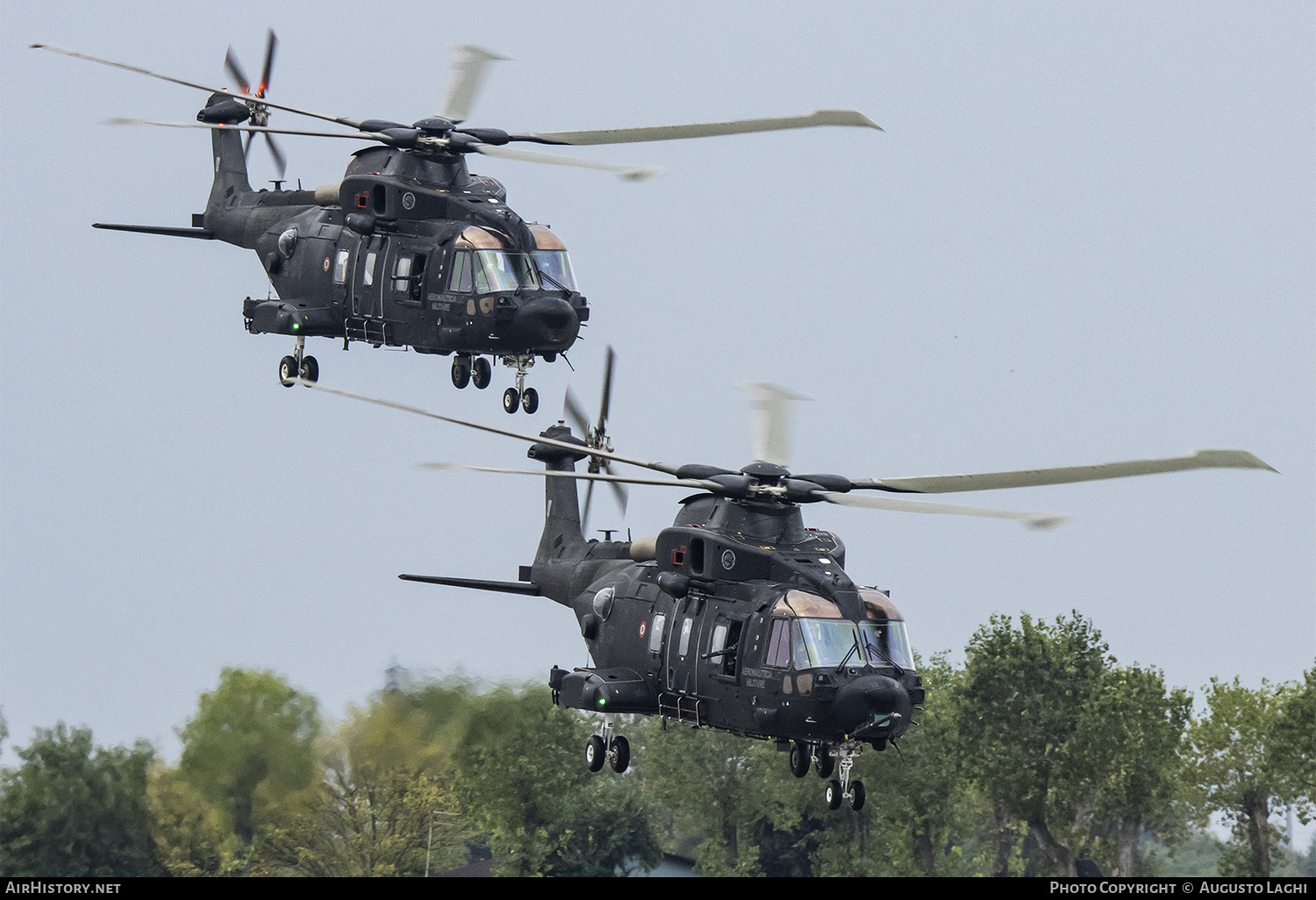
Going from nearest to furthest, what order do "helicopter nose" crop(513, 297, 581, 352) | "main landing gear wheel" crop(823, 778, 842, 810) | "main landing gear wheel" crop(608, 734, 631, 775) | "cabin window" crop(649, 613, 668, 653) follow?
"main landing gear wheel" crop(823, 778, 842, 810) < "cabin window" crop(649, 613, 668, 653) < "main landing gear wheel" crop(608, 734, 631, 775) < "helicopter nose" crop(513, 297, 581, 352)

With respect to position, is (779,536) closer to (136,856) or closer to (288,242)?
(288,242)

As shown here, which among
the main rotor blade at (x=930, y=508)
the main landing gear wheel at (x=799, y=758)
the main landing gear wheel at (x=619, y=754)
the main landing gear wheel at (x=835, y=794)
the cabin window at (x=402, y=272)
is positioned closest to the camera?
the main rotor blade at (x=930, y=508)

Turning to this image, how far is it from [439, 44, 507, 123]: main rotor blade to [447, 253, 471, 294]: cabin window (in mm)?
3732

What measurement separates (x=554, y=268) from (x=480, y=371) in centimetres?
289

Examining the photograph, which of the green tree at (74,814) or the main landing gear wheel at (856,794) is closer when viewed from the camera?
the main landing gear wheel at (856,794)

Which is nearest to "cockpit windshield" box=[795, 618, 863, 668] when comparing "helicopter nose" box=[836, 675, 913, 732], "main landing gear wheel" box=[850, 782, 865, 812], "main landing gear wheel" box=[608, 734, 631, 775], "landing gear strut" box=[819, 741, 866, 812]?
"helicopter nose" box=[836, 675, 913, 732]

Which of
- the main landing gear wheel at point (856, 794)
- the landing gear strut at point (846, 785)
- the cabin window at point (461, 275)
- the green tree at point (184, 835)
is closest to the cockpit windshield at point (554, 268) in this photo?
the cabin window at point (461, 275)

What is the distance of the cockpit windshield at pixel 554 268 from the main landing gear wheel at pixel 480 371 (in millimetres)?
2366

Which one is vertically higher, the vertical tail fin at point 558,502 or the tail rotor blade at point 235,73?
the tail rotor blade at point 235,73

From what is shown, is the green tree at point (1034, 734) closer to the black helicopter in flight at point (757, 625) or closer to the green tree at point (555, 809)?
the green tree at point (555, 809)

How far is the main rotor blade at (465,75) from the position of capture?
49.2 m

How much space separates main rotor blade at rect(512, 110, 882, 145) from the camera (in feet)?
140

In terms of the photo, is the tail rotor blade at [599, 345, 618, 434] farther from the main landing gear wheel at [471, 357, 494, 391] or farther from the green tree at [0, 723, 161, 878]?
the green tree at [0, 723, 161, 878]

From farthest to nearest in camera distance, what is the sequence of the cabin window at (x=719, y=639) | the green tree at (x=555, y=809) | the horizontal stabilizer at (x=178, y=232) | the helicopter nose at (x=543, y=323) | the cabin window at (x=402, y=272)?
the green tree at (x=555, y=809) → the horizontal stabilizer at (x=178, y=232) → the cabin window at (x=402, y=272) → the helicopter nose at (x=543, y=323) → the cabin window at (x=719, y=639)
